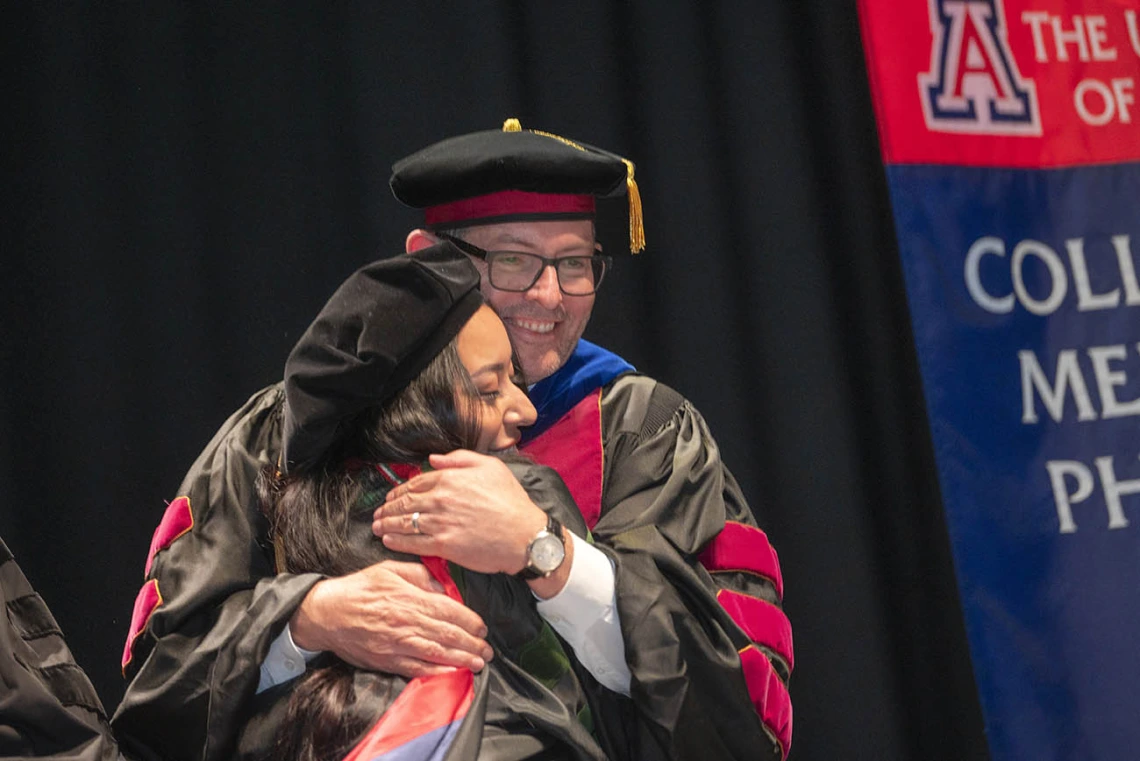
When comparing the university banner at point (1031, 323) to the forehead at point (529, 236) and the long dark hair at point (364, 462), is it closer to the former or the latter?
the forehead at point (529, 236)

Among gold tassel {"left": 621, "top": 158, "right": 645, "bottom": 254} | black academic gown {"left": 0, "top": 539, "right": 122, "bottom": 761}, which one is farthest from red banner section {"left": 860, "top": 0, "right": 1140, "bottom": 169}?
black academic gown {"left": 0, "top": 539, "right": 122, "bottom": 761}

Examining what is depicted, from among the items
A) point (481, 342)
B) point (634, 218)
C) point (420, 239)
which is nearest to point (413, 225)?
point (420, 239)

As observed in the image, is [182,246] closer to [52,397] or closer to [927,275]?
[52,397]

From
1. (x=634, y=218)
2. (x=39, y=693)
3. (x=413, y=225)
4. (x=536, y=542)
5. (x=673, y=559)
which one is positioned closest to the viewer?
(x=39, y=693)

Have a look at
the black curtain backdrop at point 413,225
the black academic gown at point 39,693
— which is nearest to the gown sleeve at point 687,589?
the black academic gown at point 39,693

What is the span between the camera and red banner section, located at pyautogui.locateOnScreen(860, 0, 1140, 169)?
112 inches

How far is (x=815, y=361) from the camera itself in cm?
296

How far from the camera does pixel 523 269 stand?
199 centimetres

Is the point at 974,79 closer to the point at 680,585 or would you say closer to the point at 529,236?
the point at 529,236

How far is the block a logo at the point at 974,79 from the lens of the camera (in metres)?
2.87

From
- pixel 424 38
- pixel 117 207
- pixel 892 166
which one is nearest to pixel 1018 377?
pixel 892 166

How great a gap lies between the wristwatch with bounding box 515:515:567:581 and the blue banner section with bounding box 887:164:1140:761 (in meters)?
1.41

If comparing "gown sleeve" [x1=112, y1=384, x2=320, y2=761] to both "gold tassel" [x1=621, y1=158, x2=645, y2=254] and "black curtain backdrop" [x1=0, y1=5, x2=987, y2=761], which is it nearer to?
"gold tassel" [x1=621, y1=158, x2=645, y2=254]

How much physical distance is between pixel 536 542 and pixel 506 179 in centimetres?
67
